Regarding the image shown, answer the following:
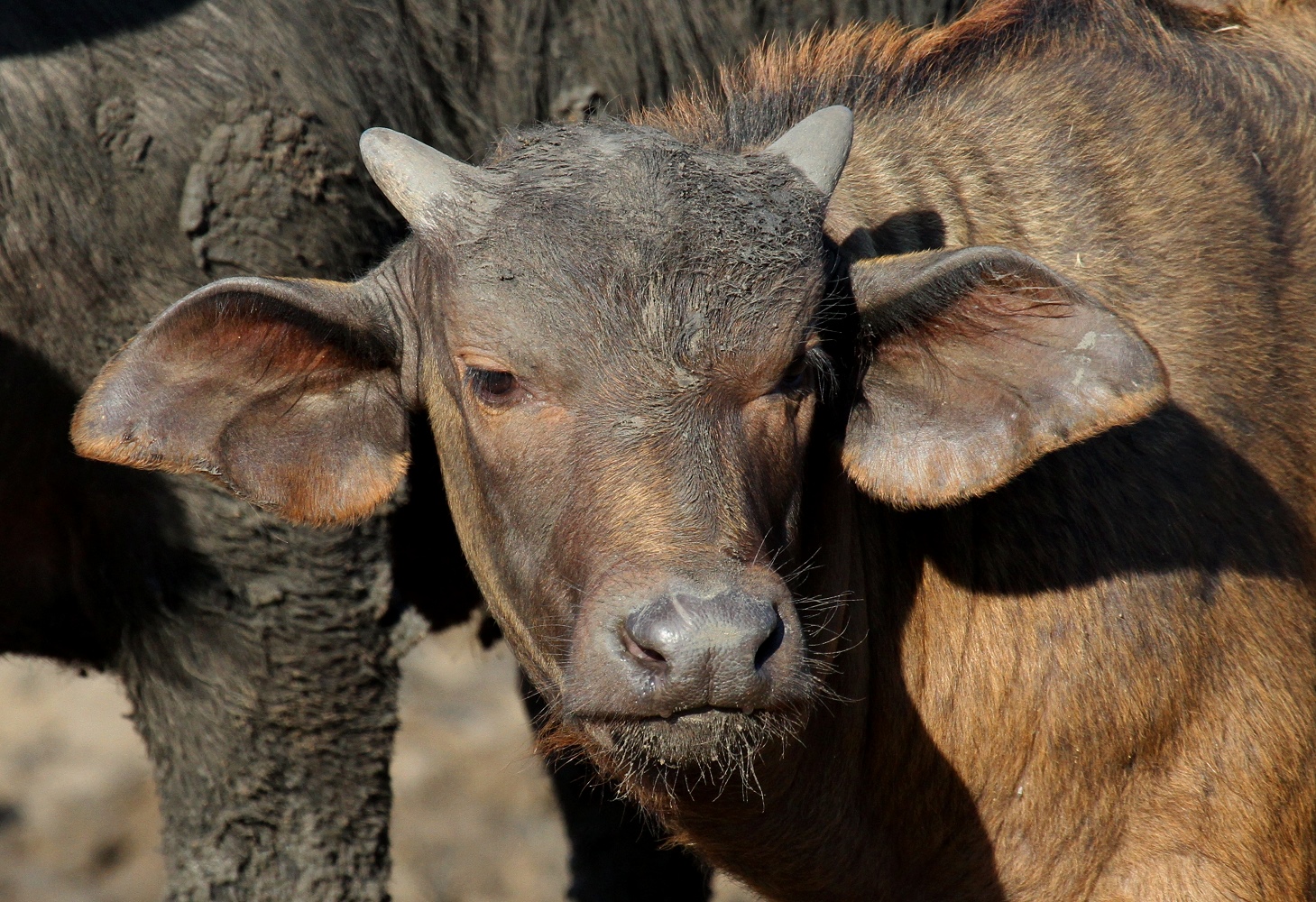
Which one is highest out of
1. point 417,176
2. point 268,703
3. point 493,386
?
point 417,176

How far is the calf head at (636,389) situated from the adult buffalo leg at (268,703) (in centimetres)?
121

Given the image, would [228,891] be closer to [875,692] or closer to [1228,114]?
[875,692]

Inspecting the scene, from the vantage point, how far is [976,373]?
378 cm

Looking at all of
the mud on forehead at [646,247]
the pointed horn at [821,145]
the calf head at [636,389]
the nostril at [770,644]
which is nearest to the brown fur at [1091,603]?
the pointed horn at [821,145]

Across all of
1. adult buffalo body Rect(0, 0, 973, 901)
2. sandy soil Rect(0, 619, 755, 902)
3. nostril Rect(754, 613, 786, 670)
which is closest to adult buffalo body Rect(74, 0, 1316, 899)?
nostril Rect(754, 613, 786, 670)

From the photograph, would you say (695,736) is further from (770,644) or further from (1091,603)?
(1091,603)

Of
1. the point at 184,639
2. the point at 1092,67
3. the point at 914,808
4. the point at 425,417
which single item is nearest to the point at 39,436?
the point at 184,639

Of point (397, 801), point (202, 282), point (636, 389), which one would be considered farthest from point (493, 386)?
point (397, 801)

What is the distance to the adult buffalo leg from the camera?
514cm

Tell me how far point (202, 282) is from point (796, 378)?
2214 millimetres

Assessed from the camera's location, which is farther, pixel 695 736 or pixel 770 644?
pixel 695 736

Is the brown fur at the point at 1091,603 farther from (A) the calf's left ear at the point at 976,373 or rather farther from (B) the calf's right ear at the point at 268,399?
(B) the calf's right ear at the point at 268,399

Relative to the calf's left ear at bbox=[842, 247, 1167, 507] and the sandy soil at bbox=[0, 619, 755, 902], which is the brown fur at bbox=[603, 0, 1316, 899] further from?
the sandy soil at bbox=[0, 619, 755, 902]

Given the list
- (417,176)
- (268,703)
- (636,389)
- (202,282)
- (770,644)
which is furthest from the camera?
(268,703)
